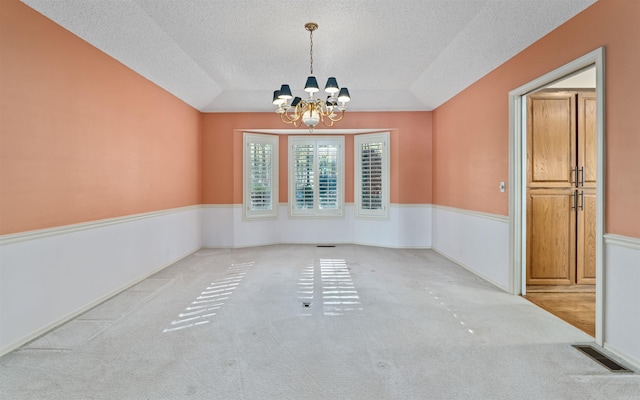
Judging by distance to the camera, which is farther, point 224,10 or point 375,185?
point 375,185

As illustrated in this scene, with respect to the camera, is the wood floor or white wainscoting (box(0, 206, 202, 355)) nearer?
white wainscoting (box(0, 206, 202, 355))

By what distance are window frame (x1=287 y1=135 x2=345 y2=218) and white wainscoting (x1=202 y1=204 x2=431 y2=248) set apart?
130 millimetres

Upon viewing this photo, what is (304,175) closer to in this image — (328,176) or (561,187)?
(328,176)

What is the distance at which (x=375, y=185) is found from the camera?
6.82m

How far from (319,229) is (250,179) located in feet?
6.08

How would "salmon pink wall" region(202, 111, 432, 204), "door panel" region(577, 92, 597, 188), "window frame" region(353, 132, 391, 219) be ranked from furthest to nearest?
"window frame" region(353, 132, 391, 219) → "salmon pink wall" region(202, 111, 432, 204) → "door panel" region(577, 92, 597, 188)

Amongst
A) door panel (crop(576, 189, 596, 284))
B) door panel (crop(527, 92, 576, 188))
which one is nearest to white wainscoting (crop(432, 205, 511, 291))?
door panel (crop(527, 92, 576, 188))

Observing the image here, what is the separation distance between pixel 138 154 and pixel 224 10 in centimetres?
224

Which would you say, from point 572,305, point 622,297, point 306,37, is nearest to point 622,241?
point 622,297

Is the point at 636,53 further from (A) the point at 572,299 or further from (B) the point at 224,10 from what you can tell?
(B) the point at 224,10

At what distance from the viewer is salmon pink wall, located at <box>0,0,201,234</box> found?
2.55 metres

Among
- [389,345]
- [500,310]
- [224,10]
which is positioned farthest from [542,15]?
[389,345]

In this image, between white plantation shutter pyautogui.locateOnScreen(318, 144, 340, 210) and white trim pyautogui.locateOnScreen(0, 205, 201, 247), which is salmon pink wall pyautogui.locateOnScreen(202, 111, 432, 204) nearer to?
white plantation shutter pyautogui.locateOnScreen(318, 144, 340, 210)

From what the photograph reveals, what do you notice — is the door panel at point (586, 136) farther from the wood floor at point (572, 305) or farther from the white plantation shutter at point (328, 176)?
the white plantation shutter at point (328, 176)
